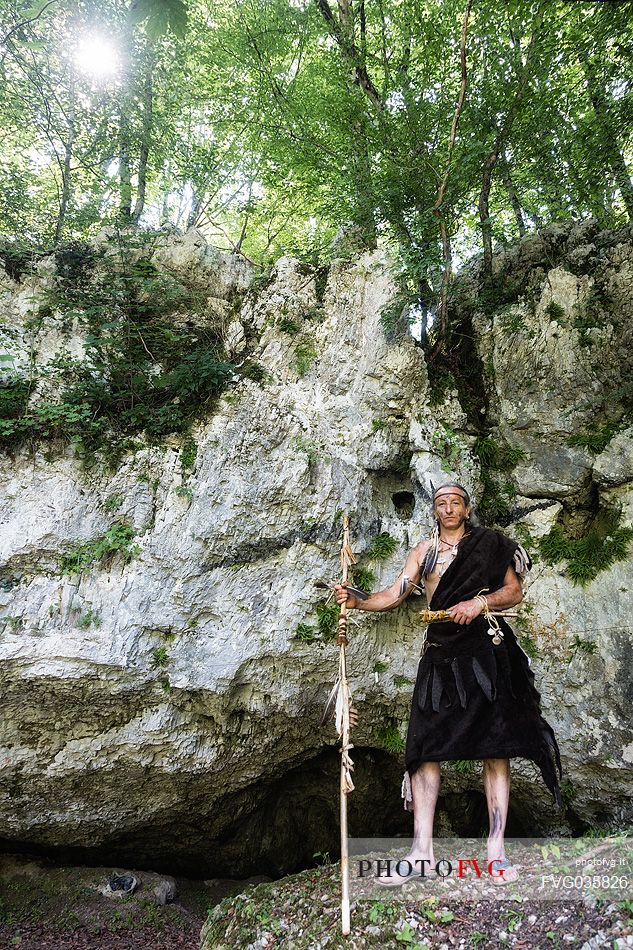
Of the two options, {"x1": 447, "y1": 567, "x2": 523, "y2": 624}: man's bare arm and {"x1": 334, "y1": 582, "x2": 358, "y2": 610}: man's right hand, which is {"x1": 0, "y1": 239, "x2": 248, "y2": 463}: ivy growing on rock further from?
{"x1": 447, "y1": 567, "x2": 523, "y2": 624}: man's bare arm

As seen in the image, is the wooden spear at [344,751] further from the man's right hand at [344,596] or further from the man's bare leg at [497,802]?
the man's bare leg at [497,802]

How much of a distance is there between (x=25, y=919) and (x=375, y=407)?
580cm

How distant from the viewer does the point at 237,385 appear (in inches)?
216

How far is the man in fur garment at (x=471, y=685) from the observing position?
11.7ft

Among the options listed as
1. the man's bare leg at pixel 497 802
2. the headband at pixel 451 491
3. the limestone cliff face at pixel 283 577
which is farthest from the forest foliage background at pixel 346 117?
the man's bare leg at pixel 497 802

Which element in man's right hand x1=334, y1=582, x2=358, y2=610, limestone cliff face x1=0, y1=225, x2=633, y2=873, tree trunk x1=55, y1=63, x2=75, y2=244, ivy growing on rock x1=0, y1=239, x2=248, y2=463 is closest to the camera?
man's right hand x1=334, y1=582, x2=358, y2=610

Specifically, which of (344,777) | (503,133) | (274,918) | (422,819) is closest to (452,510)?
(344,777)

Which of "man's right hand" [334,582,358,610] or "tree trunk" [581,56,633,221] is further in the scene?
"tree trunk" [581,56,633,221]

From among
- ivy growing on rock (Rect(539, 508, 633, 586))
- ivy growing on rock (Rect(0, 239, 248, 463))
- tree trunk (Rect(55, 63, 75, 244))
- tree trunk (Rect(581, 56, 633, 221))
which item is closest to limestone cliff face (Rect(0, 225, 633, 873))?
ivy growing on rock (Rect(539, 508, 633, 586))

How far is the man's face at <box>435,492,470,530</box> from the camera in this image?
422 centimetres

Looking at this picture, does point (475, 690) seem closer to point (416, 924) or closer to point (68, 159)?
point (416, 924)

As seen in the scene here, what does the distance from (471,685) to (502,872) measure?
1081mm

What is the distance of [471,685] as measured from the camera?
3.73m

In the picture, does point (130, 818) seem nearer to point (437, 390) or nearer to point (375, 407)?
point (375, 407)
